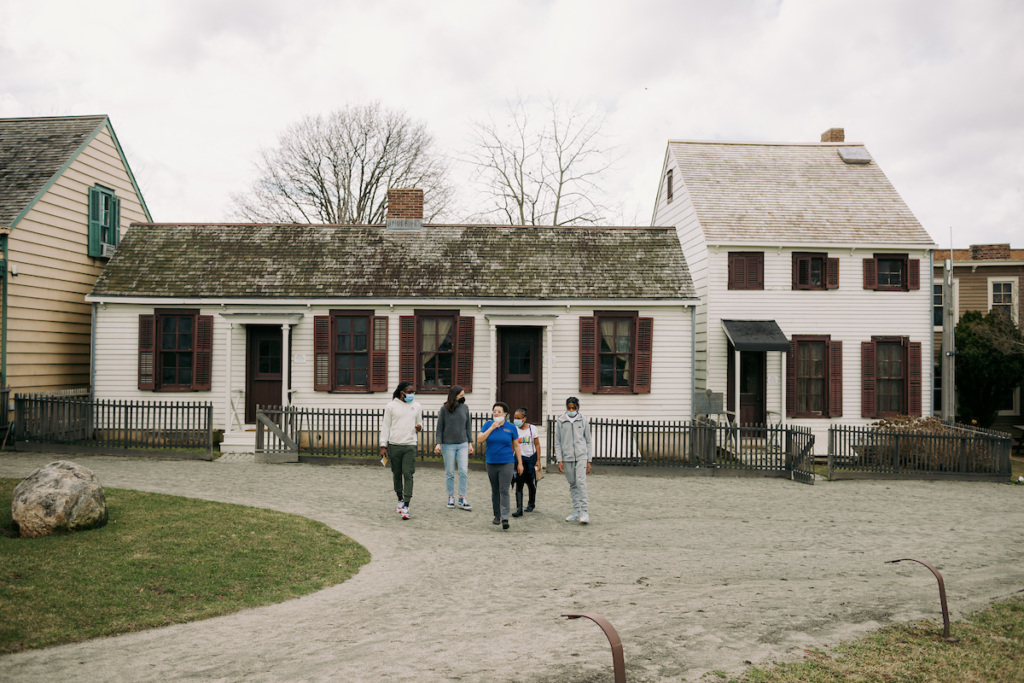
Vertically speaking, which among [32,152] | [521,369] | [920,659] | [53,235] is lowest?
[920,659]

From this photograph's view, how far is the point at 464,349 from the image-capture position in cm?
1797

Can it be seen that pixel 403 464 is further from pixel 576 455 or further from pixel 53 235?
pixel 53 235

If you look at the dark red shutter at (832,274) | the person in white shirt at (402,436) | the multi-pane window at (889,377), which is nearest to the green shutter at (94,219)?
the person in white shirt at (402,436)

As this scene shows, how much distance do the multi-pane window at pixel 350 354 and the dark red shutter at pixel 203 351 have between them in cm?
315

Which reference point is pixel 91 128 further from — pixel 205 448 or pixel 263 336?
pixel 205 448

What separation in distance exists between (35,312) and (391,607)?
15.1 metres

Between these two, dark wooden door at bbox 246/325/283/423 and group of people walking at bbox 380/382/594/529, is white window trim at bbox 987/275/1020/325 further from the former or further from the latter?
dark wooden door at bbox 246/325/283/423

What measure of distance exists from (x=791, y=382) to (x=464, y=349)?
916cm

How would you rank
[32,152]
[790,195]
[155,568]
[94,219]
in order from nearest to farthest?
[155,568], [32,152], [94,219], [790,195]

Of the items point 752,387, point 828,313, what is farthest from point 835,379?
point 752,387

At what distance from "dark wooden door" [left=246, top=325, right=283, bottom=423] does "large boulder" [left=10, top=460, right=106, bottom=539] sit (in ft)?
30.5

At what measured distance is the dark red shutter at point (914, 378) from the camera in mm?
19891

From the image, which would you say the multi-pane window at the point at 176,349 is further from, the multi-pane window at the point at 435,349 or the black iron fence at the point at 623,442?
the multi-pane window at the point at 435,349

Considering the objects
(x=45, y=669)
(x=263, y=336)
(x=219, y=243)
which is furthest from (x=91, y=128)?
(x=45, y=669)
